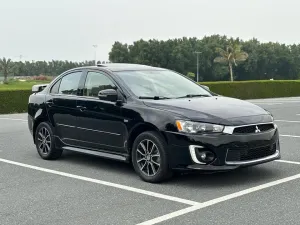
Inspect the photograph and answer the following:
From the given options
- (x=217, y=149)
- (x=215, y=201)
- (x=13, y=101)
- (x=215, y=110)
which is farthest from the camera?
(x=13, y=101)

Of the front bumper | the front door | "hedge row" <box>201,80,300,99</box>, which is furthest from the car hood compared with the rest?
"hedge row" <box>201,80,300,99</box>

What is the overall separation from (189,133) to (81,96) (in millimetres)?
2223

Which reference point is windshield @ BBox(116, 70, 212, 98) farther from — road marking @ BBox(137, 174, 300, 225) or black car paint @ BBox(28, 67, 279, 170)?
road marking @ BBox(137, 174, 300, 225)

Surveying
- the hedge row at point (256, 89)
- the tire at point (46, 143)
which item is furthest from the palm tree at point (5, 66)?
the tire at point (46, 143)

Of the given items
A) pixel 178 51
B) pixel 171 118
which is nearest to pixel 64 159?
pixel 171 118

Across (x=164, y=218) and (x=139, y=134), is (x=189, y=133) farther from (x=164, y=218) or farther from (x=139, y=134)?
(x=164, y=218)

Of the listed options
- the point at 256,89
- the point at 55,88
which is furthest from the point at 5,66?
the point at 55,88

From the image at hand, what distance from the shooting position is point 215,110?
5895 millimetres

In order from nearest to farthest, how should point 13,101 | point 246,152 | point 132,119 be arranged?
1. point 246,152
2. point 132,119
3. point 13,101

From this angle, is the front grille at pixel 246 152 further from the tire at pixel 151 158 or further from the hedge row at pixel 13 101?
the hedge row at pixel 13 101

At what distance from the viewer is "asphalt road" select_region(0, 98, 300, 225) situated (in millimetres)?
4562

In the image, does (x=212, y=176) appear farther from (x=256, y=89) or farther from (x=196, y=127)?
(x=256, y=89)

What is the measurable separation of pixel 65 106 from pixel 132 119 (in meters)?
1.62

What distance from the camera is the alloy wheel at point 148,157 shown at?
19.7 ft
